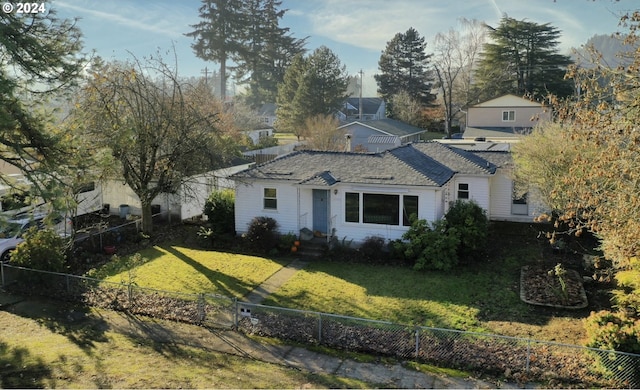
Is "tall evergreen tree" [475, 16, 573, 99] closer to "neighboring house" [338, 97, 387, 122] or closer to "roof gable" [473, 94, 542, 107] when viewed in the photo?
"roof gable" [473, 94, 542, 107]

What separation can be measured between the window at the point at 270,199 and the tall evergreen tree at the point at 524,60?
4414cm

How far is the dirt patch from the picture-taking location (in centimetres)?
1465

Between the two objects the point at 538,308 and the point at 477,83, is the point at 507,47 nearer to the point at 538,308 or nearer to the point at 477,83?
the point at 477,83

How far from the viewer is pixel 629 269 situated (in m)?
14.1

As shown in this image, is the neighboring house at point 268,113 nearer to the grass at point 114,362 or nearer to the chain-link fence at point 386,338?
the chain-link fence at point 386,338

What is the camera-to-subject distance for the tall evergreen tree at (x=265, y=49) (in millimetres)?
76812

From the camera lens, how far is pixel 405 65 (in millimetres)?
71688

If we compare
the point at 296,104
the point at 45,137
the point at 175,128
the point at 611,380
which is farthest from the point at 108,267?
the point at 296,104

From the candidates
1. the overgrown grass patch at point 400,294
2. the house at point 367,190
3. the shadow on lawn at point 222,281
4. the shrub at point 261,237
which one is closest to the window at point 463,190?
the house at point 367,190

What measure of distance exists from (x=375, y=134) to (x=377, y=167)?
2670 centimetres

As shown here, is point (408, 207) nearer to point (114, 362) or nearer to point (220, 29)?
point (114, 362)

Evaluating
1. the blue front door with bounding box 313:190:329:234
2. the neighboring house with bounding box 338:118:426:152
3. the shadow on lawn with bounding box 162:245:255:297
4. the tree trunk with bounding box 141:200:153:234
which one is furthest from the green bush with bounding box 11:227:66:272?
the neighboring house with bounding box 338:118:426:152

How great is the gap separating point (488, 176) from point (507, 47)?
42.6 metres

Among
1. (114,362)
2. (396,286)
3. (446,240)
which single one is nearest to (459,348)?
(396,286)
